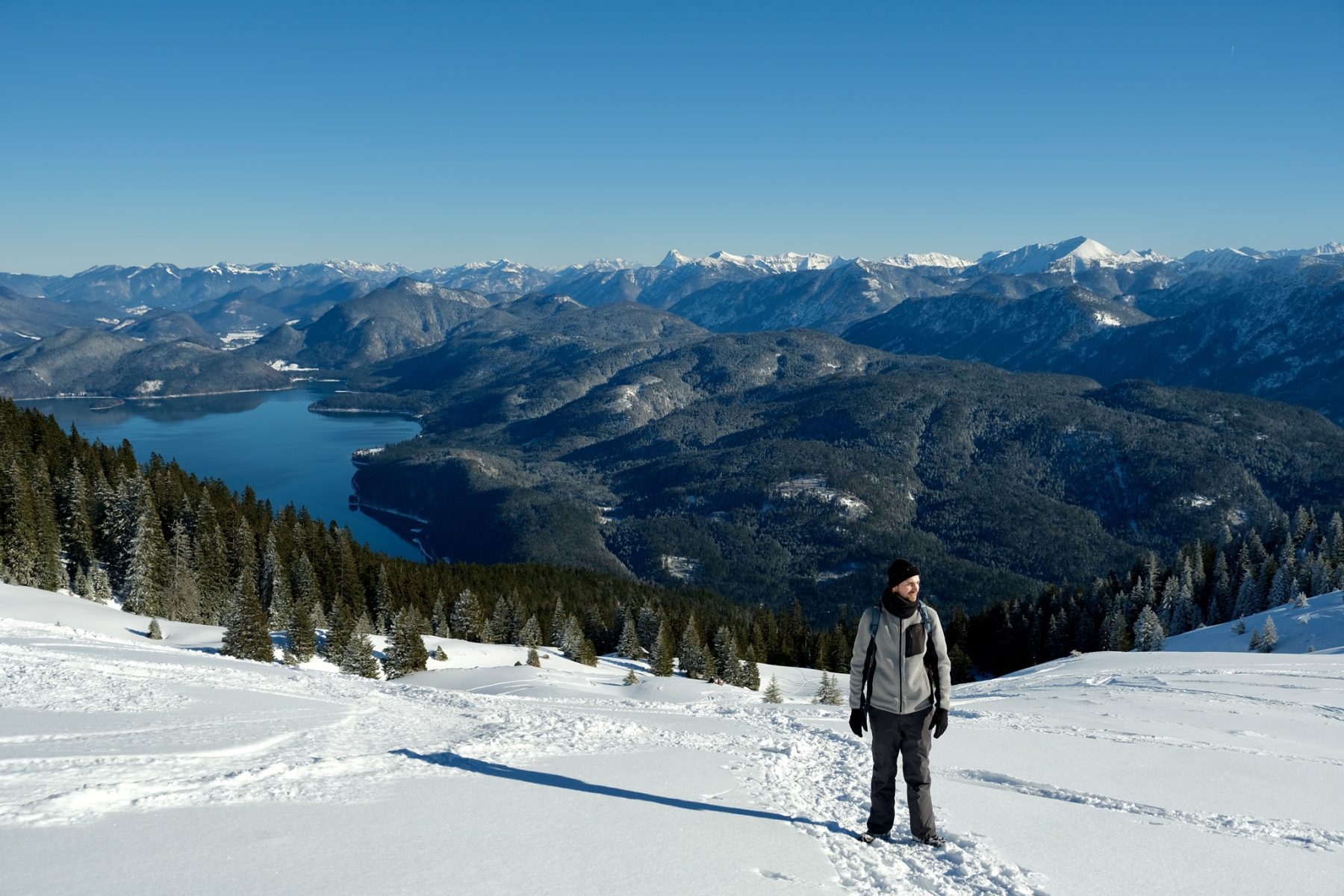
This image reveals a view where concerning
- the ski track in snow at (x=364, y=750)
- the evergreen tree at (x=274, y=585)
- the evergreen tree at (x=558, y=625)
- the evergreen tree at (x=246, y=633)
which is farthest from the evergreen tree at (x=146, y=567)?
the evergreen tree at (x=558, y=625)

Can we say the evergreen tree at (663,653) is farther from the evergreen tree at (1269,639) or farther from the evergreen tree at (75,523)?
the evergreen tree at (1269,639)

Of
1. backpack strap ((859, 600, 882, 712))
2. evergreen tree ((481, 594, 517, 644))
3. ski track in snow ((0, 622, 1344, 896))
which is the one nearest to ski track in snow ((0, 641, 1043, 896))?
ski track in snow ((0, 622, 1344, 896))

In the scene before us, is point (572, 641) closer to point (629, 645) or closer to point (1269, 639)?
point (629, 645)

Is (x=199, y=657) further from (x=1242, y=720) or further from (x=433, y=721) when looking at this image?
(x=1242, y=720)

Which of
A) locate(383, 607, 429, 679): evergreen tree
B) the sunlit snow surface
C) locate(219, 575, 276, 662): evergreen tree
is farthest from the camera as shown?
locate(383, 607, 429, 679): evergreen tree

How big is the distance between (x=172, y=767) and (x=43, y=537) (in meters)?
48.7

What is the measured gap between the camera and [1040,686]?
3300 centimetres

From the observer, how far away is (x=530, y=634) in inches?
A: 2436

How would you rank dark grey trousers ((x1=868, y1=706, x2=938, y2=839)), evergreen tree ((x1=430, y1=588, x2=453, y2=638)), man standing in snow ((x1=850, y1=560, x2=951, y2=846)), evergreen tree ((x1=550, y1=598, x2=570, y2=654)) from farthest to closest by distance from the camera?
evergreen tree ((x1=550, y1=598, x2=570, y2=654)) < evergreen tree ((x1=430, y1=588, x2=453, y2=638)) < dark grey trousers ((x1=868, y1=706, x2=938, y2=839)) < man standing in snow ((x1=850, y1=560, x2=951, y2=846))

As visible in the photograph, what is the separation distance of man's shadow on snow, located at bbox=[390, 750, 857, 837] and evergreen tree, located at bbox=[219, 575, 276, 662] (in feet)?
91.2

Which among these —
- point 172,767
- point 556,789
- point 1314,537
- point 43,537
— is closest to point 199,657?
point 172,767

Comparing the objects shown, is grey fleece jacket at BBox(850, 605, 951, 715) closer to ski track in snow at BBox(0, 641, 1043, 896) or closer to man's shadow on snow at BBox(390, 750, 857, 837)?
ski track in snow at BBox(0, 641, 1043, 896)

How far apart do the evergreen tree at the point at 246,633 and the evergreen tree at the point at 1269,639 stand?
2527 inches

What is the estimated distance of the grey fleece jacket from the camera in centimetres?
918
